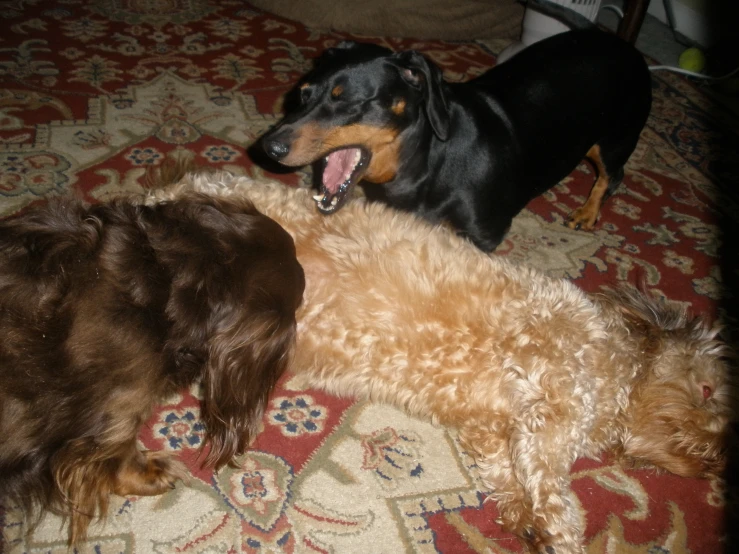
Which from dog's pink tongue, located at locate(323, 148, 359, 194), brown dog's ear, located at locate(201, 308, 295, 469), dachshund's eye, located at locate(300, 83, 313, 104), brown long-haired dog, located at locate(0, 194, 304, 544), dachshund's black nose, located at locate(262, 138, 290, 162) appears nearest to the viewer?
brown long-haired dog, located at locate(0, 194, 304, 544)

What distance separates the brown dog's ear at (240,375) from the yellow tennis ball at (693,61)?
4200 mm

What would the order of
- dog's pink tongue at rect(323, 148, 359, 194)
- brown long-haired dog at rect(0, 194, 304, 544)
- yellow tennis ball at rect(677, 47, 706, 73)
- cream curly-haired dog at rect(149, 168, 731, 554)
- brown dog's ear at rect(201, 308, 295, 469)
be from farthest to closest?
yellow tennis ball at rect(677, 47, 706, 73), dog's pink tongue at rect(323, 148, 359, 194), cream curly-haired dog at rect(149, 168, 731, 554), brown dog's ear at rect(201, 308, 295, 469), brown long-haired dog at rect(0, 194, 304, 544)

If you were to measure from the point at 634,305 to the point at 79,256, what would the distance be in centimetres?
173

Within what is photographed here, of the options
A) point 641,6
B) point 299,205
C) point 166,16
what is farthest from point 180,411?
point 641,6

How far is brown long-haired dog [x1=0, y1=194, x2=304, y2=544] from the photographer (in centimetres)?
124

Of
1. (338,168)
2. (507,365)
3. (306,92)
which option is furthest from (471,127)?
(507,365)

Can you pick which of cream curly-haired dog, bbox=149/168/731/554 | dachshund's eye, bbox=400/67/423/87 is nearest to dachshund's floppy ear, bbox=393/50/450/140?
dachshund's eye, bbox=400/67/423/87

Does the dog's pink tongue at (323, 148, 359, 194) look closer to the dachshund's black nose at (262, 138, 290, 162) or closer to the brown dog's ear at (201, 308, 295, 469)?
the dachshund's black nose at (262, 138, 290, 162)

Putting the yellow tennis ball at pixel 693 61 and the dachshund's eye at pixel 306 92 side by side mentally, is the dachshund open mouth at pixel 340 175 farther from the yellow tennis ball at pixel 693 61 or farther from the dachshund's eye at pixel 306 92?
the yellow tennis ball at pixel 693 61

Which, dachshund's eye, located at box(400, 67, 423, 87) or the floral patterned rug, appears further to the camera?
dachshund's eye, located at box(400, 67, 423, 87)

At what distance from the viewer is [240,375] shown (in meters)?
1.51

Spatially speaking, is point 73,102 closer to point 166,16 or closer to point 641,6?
point 166,16

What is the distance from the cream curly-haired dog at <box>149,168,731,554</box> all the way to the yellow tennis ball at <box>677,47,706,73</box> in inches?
131

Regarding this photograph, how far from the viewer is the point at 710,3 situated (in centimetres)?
498
